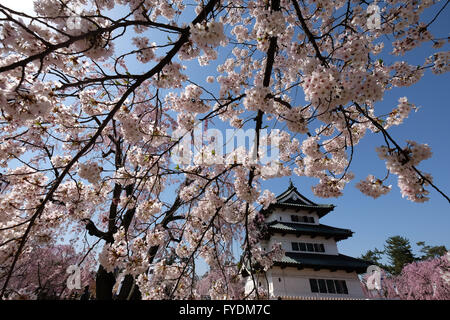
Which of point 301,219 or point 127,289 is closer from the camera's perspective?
point 127,289

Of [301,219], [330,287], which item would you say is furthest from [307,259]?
[301,219]

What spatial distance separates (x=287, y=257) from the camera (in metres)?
14.6

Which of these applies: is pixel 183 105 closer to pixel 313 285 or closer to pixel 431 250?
pixel 313 285

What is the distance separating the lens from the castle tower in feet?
46.2

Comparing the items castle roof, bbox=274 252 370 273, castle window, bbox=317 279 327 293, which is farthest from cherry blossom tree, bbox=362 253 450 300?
castle window, bbox=317 279 327 293

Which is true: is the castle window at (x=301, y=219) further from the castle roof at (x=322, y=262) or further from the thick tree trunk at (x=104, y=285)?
the thick tree trunk at (x=104, y=285)

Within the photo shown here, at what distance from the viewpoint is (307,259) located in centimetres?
1500

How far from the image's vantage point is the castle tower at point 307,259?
46.2 feet

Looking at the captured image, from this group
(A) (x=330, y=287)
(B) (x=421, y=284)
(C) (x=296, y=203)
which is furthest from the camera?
(B) (x=421, y=284)

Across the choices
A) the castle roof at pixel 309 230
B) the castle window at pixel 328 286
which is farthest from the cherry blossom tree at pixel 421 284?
the castle window at pixel 328 286

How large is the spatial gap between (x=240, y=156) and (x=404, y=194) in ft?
7.50

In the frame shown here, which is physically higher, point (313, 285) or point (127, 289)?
point (313, 285)

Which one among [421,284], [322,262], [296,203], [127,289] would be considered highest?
[296,203]
